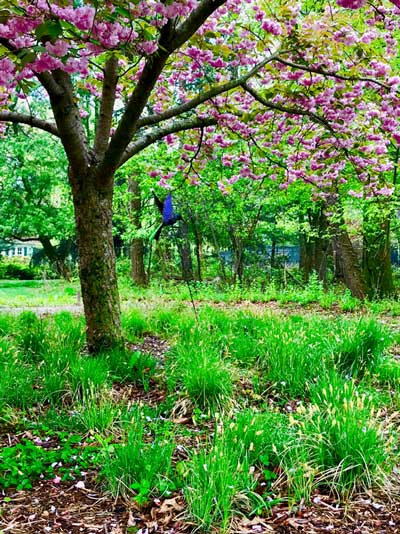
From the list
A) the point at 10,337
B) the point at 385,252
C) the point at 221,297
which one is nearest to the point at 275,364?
the point at 10,337

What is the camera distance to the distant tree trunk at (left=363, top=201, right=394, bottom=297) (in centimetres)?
903

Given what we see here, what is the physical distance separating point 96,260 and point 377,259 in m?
7.93

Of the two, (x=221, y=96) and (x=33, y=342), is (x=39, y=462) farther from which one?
(x=221, y=96)

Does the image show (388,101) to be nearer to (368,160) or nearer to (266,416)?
(368,160)

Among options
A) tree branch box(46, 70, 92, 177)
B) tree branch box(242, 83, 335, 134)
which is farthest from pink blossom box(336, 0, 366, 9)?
tree branch box(46, 70, 92, 177)

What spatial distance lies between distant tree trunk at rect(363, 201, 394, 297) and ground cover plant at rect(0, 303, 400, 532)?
204 inches

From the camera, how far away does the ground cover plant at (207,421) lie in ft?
6.67

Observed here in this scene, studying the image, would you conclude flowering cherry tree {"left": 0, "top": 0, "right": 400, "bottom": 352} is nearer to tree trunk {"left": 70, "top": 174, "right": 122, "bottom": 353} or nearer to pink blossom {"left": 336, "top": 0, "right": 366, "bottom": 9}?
tree trunk {"left": 70, "top": 174, "right": 122, "bottom": 353}

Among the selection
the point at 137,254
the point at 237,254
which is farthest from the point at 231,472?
the point at 137,254

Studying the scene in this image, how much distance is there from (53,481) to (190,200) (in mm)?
9248

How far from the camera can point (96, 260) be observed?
385 cm

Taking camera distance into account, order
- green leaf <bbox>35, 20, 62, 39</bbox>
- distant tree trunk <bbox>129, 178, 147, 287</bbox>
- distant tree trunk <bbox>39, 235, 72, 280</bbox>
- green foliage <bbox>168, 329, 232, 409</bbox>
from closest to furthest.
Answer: green leaf <bbox>35, 20, 62, 39</bbox> < green foliage <bbox>168, 329, 232, 409</bbox> < distant tree trunk <bbox>129, 178, 147, 287</bbox> < distant tree trunk <bbox>39, 235, 72, 280</bbox>

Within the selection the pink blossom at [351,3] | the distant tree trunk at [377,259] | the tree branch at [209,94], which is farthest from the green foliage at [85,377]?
the distant tree trunk at [377,259]

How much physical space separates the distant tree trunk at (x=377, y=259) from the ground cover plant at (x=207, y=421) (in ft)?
17.0
